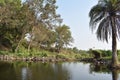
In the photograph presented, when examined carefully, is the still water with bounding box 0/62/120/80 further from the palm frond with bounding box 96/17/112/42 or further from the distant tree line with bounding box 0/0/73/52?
the distant tree line with bounding box 0/0/73/52

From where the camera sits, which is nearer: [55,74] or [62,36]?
[55,74]

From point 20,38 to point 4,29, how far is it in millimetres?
4289

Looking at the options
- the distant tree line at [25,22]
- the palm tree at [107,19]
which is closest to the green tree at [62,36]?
the distant tree line at [25,22]

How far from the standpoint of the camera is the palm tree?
3244 centimetres

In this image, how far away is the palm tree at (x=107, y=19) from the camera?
1277 inches

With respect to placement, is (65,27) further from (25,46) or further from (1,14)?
(1,14)

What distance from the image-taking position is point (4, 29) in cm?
6506

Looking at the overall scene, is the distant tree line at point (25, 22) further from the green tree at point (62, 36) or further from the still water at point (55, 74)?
the still water at point (55, 74)

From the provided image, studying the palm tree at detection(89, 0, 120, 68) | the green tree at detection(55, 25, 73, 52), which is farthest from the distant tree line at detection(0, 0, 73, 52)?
the palm tree at detection(89, 0, 120, 68)

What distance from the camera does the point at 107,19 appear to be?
32.7 metres

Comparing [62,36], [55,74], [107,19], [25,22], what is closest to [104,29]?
[107,19]

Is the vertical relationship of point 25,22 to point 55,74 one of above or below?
above

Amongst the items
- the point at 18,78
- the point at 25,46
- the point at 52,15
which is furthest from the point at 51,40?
the point at 18,78

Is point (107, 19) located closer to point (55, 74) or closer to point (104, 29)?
point (104, 29)
